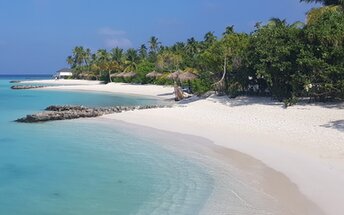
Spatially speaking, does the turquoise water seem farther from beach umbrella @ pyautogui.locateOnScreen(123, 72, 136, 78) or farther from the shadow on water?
beach umbrella @ pyautogui.locateOnScreen(123, 72, 136, 78)

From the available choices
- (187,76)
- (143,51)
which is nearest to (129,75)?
(143,51)

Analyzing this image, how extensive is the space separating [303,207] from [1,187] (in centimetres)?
782

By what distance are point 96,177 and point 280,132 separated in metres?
7.87

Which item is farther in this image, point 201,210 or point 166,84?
point 166,84

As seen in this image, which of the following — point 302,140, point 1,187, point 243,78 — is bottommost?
point 1,187

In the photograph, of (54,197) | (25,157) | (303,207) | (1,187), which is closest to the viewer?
(303,207)

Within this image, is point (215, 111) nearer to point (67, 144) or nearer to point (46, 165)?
point (67, 144)

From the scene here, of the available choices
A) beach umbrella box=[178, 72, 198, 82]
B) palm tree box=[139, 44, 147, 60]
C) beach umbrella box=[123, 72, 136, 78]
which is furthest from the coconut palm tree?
beach umbrella box=[178, 72, 198, 82]

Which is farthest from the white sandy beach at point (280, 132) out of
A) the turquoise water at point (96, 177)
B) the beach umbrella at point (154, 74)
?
the beach umbrella at point (154, 74)

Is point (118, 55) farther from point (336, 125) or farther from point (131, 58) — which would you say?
point (336, 125)

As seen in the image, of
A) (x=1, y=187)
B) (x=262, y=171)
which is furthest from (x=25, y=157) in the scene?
(x=262, y=171)

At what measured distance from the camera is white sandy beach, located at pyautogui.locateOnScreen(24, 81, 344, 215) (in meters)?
9.86

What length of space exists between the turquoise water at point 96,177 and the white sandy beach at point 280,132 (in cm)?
240

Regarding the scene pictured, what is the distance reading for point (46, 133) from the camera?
66.6 ft
